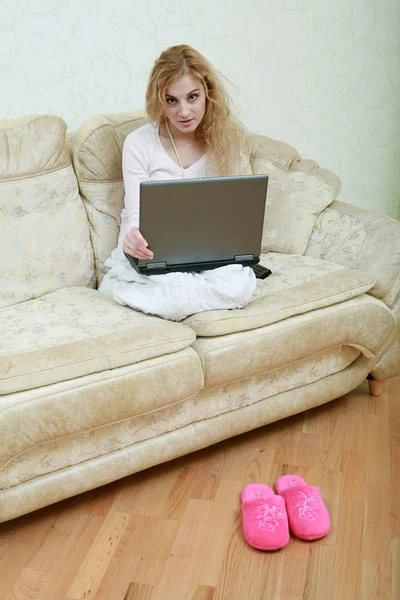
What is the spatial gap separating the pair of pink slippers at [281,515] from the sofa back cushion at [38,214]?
919 millimetres

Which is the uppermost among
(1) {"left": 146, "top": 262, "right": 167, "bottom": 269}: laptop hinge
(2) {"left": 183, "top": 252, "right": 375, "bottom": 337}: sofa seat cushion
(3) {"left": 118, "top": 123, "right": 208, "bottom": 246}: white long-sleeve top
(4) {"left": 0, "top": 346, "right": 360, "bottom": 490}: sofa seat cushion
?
(3) {"left": 118, "top": 123, "right": 208, "bottom": 246}: white long-sleeve top

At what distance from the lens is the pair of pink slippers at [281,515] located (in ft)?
5.70

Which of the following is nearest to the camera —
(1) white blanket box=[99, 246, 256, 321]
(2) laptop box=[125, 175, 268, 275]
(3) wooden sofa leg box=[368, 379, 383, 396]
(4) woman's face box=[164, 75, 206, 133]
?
(2) laptop box=[125, 175, 268, 275]

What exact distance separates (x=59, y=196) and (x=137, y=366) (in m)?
0.76

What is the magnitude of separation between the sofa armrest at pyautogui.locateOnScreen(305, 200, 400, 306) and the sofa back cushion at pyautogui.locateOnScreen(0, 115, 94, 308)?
826 millimetres

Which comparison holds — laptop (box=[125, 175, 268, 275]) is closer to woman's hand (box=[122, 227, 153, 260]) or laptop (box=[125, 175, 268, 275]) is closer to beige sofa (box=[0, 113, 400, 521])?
woman's hand (box=[122, 227, 153, 260])

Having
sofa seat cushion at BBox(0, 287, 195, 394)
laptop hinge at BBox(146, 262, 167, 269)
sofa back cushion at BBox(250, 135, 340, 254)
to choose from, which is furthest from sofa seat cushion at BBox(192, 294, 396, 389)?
sofa back cushion at BBox(250, 135, 340, 254)

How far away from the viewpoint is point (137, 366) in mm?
1834


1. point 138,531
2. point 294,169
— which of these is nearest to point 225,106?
point 294,169

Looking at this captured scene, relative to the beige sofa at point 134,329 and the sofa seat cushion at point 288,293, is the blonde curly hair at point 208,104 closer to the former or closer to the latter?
the beige sofa at point 134,329

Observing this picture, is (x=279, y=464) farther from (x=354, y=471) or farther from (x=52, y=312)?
(x=52, y=312)

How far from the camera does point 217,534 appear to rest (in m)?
1.81

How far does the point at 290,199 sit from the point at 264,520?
1.21 m

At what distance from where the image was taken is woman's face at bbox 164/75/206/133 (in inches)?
84.0
